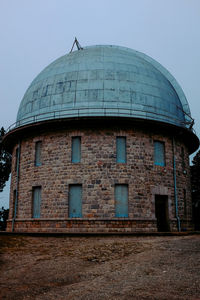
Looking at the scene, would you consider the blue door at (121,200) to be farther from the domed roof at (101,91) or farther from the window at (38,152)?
the window at (38,152)

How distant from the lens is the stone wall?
17.4 m

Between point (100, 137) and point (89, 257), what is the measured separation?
9429 mm

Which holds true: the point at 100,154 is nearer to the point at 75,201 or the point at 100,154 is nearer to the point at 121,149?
the point at 121,149

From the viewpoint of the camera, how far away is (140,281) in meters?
6.69

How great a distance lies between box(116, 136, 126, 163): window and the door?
3.04 metres

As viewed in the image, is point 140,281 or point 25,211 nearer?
point 140,281

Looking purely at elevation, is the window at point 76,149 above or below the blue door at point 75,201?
above

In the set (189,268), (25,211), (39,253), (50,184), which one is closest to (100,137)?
(50,184)

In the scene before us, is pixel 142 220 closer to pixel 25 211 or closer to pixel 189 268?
pixel 25 211

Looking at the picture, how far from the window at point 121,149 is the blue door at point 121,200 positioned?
146cm

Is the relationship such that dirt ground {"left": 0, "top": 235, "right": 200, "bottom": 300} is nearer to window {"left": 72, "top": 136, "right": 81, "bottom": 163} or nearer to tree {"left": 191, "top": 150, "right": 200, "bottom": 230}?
window {"left": 72, "top": 136, "right": 81, "bottom": 163}

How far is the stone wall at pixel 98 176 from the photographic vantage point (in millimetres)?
17375

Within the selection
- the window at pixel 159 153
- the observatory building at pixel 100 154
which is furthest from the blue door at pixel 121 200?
the window at pixel 159 153

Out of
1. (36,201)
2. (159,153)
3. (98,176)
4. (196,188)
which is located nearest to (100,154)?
(98,176)
